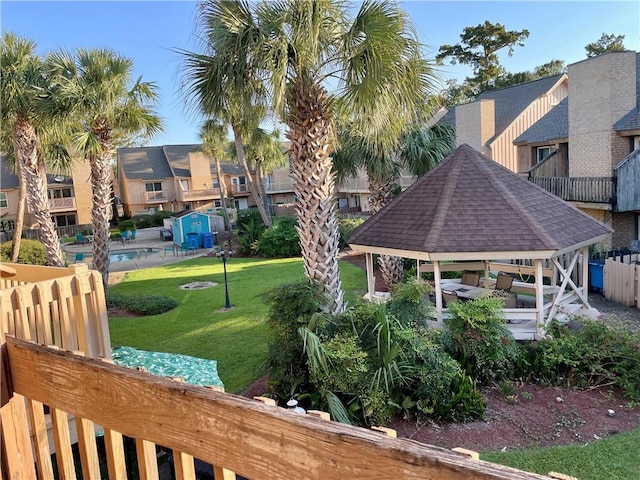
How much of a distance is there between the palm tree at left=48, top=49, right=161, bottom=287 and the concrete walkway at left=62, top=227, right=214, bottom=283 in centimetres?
651

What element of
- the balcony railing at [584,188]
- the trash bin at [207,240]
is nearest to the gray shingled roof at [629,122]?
the balcony railing at [584,188]

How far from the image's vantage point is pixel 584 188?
20359mm

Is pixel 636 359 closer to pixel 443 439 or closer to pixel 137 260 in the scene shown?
pixel 443 439

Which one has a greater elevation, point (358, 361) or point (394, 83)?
point (394, 83)

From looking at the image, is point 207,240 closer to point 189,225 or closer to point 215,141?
point 189,225

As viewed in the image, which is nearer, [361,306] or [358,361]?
[358,361]

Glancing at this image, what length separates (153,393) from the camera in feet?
5.35

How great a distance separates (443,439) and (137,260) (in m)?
25.4

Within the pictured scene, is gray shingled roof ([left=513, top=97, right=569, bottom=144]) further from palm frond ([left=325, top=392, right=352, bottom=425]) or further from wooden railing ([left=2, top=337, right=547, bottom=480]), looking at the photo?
wooden railing ([left=2, top=337, right=547, bottom=480])

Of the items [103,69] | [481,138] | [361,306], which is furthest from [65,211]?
[361,306]

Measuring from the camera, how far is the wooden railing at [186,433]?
1181 mm

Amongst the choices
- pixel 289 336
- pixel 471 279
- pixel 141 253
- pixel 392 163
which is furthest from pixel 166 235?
pixel 289 336

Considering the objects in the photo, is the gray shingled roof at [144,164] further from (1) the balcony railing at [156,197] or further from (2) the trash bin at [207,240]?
(2) the trash bin at [207,240]

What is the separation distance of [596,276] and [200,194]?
137ft
